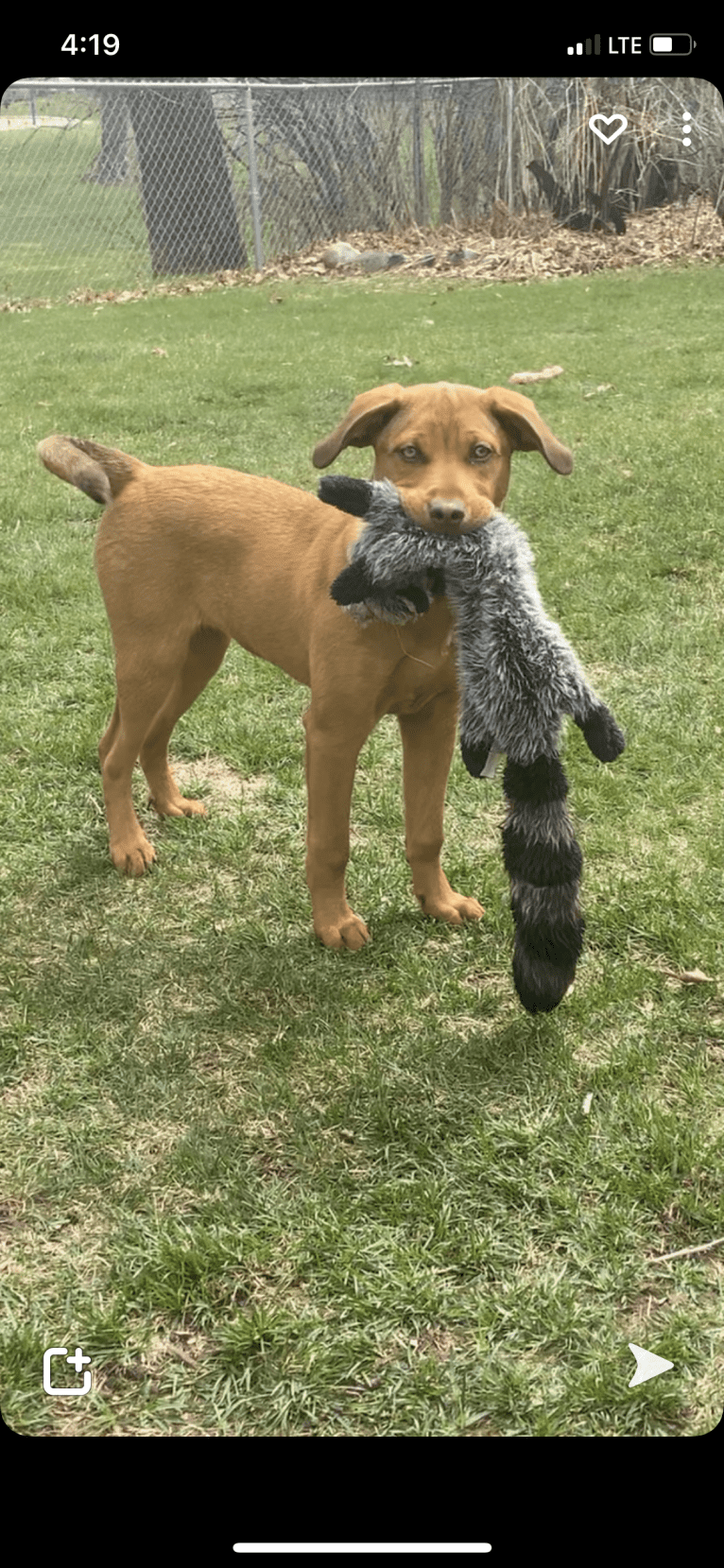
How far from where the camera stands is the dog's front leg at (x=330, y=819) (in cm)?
277

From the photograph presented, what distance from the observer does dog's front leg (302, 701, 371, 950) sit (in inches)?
109

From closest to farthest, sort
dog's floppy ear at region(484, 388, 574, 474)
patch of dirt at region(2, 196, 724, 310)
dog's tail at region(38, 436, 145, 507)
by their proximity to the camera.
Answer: dog's floppy ear at region(484, 388, 574, 474), dog's tail at region(38, 436, 145, 507), patch of dirt at region(2, 196, 724, 310)

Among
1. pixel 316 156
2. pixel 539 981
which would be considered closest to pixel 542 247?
pixel 316 156

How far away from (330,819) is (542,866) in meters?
0.60

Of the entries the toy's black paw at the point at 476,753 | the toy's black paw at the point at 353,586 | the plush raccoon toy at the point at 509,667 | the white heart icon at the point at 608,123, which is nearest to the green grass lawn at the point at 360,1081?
the plush raccoon toy at the point at 509,667

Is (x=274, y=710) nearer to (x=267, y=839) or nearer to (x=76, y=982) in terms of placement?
(x=267, y=839)

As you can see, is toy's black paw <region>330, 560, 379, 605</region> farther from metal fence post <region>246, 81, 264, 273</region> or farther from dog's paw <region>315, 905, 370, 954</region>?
metal fence post <region>246, 81, 264, 273</region>

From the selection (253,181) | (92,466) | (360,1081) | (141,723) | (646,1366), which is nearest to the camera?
(646,1366)

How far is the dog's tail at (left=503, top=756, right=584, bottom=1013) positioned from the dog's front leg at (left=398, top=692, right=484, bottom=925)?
0.44m

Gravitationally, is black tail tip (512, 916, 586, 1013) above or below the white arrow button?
above
